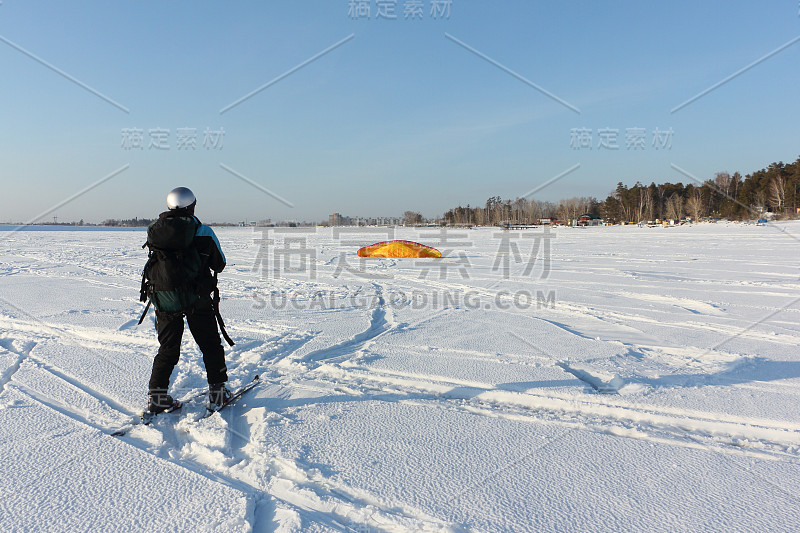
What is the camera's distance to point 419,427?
2.92 meters

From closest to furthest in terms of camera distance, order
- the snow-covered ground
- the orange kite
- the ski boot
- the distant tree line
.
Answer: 1. the snow-covered ground
2. the ski boot
3. the orange kite
4. the distant tree line

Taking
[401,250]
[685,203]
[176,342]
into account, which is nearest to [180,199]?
[176,342]

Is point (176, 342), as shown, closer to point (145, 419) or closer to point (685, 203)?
point (145, 419)

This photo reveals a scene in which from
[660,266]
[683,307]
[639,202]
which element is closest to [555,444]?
[683,307]

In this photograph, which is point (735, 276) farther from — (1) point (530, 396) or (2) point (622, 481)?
(2) point (622, 481)

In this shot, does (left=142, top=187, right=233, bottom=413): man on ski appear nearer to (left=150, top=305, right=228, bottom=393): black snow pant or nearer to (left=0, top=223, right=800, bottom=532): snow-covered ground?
(left=150, top=305, right=228, bottom=393): black snow pant

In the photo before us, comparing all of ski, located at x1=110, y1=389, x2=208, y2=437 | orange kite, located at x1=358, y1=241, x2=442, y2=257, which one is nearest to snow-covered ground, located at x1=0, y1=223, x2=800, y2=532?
ski, located at x1=110, y1=389, x2=208, y2=437

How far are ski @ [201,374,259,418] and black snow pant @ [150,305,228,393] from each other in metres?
0.19

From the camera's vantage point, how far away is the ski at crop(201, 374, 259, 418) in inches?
123

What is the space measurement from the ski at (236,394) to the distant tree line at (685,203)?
66070 millimetres

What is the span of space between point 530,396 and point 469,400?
53cm

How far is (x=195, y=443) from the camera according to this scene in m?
2.69

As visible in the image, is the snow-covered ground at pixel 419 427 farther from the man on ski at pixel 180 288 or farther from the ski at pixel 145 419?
the man on ski at pixel 180 288

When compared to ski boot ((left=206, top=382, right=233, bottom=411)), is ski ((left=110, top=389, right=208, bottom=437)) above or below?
below
